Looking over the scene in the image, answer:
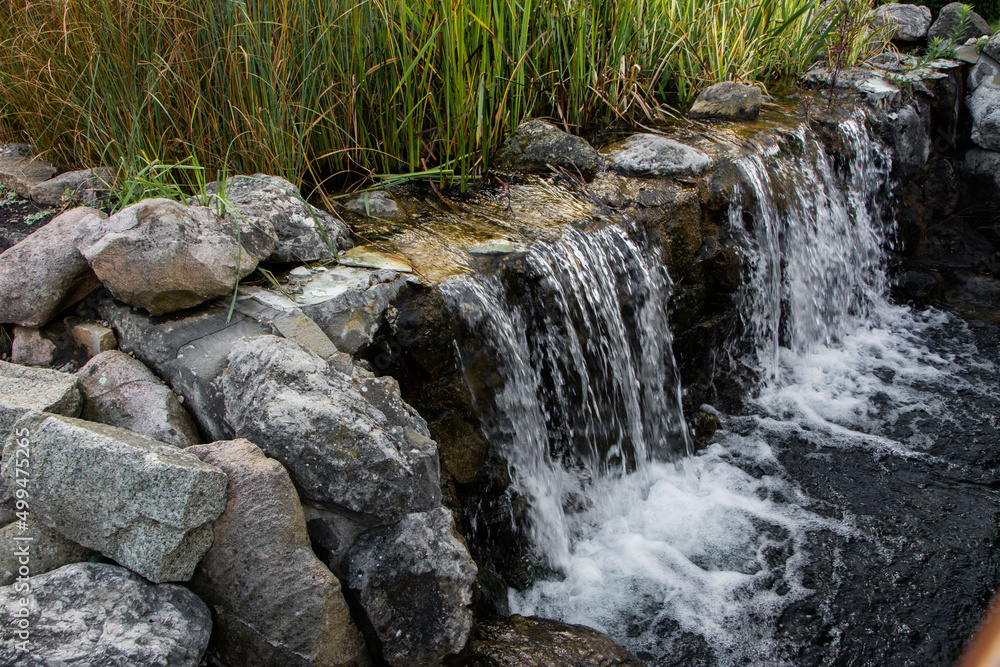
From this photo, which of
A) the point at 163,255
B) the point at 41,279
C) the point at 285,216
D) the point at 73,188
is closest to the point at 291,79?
the point at 285,216

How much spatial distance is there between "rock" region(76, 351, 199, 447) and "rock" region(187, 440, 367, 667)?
33 centimetres

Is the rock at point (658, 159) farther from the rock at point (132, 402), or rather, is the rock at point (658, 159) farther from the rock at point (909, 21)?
the rock at point (909, 21)

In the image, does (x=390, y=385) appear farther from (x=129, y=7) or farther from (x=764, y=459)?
(x=764, y=459)

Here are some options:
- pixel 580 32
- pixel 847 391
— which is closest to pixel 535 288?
pixel 580 32

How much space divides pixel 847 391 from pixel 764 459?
3.40 feet

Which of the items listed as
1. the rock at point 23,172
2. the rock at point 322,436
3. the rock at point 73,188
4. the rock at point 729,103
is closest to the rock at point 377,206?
the rock at point 73,188

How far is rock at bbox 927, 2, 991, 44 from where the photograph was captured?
22.2 ft

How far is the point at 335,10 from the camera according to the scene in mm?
3131

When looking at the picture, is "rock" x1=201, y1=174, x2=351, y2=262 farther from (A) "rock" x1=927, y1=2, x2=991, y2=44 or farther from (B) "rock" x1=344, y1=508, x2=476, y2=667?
(A) "rock" x1=927, y1=2, x2=991, y2=44

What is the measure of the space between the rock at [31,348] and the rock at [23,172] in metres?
1.29

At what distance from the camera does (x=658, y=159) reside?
3965mm

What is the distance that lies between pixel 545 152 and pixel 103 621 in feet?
10.1

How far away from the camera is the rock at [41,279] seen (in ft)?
7.23

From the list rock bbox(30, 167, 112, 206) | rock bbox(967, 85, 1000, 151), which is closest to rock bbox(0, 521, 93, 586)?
rock bbox(30, 167, 112, 206)
